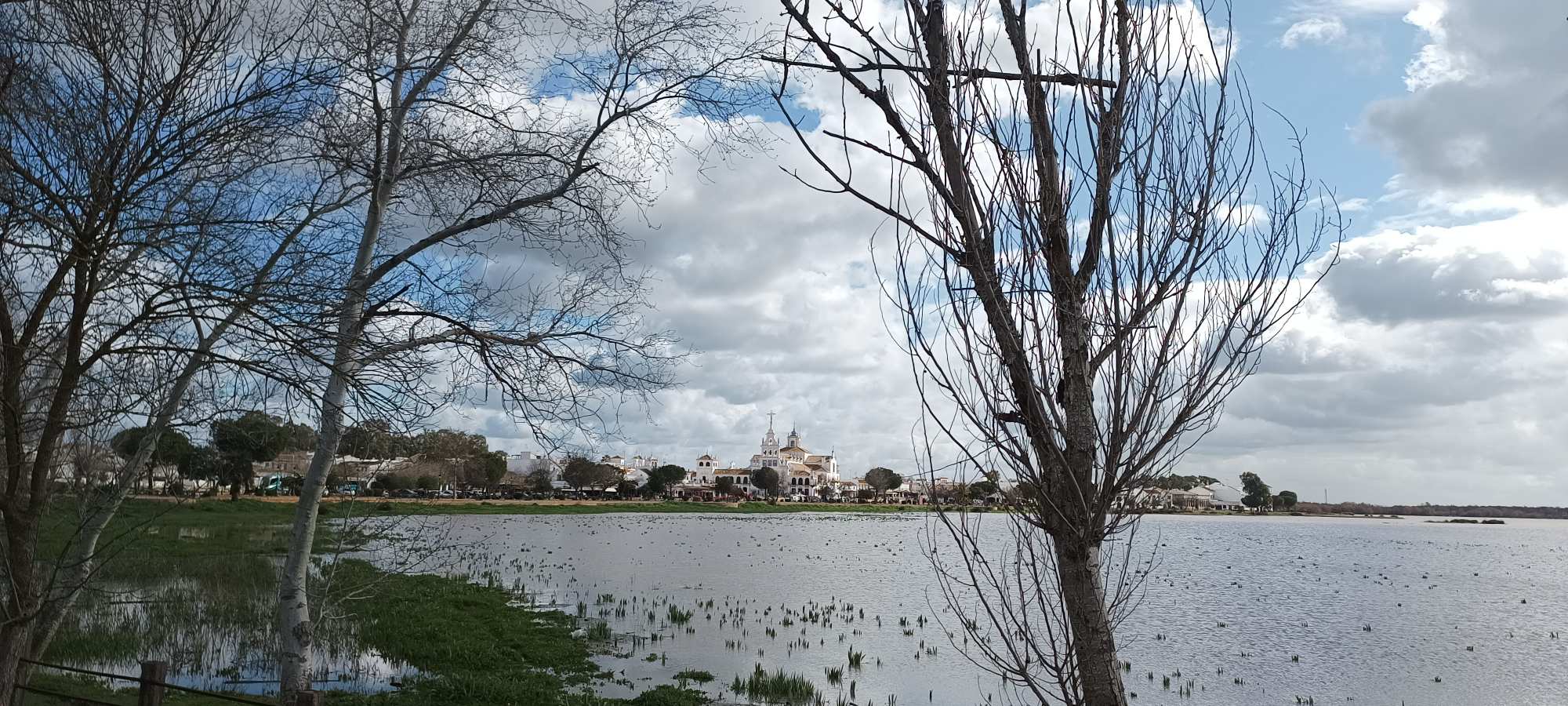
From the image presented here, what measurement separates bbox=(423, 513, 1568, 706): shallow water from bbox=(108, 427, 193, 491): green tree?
3183 mm

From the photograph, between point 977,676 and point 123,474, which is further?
point 977,676

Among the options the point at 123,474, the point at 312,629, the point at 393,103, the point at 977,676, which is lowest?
the point at 977,676

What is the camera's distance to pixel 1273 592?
38594mm

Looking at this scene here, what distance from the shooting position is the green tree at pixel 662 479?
506ft

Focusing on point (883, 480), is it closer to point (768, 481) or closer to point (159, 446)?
point (768, 481)

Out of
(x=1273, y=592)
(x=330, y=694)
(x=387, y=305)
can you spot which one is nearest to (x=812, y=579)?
(x=1273, y=592)

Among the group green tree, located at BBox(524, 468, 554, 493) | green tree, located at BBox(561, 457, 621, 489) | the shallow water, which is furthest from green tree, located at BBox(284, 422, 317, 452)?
green tree, located at BBox(524, 468, 554, 493)

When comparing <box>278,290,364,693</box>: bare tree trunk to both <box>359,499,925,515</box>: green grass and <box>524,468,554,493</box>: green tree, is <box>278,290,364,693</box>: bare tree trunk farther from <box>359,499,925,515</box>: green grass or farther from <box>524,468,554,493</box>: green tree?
<box>524,468,554,493</box>: green tree

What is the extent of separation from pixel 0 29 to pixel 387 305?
3566 mm

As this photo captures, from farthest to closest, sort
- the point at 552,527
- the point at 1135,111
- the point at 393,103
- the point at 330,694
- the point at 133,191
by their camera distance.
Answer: the point at 552,527 → the point at 330,694 → the point at 393,103 → the point at 133,191 → the point at 1135,111

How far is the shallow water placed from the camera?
66.3 ft

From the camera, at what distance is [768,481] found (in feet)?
588

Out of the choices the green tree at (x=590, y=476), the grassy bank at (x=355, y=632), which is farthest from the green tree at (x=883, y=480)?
the grassy bank at (x=355, y=632)

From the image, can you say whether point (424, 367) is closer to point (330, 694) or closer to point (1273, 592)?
point (330, 694)
